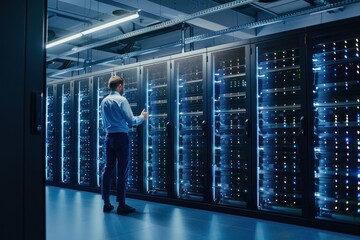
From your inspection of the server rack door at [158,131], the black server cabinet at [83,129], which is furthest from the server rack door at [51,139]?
the server rack door at [158,131]

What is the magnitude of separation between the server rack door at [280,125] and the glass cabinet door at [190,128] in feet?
2.91

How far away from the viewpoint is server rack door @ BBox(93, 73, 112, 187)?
686 cm

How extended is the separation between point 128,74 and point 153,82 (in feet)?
2.04

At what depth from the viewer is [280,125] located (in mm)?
4391

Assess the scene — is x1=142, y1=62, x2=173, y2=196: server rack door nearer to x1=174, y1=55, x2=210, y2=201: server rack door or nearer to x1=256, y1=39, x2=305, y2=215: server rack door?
x1=174, y1=55, x2=210, y2=201: server rack door

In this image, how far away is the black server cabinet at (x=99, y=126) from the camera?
6855 millimetres

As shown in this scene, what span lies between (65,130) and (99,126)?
130 centimetres

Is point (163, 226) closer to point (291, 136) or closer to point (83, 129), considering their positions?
point (291, 136)

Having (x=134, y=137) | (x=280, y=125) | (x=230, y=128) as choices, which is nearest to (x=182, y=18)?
Answer: (x=230, y=128)

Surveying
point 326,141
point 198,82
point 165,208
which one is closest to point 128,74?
point 198,82

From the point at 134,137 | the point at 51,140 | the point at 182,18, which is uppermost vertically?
the point at 182,18

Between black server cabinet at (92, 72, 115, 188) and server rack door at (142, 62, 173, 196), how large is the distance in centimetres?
122

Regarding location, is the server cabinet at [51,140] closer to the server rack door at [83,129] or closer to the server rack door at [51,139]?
the server rack door at [51,139]

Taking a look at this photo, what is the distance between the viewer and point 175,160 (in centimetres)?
548
